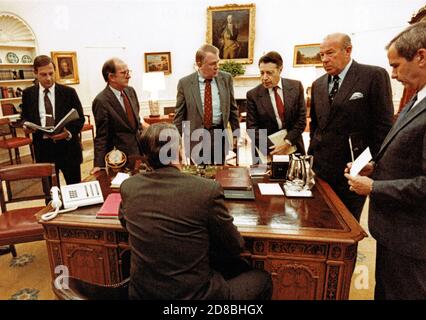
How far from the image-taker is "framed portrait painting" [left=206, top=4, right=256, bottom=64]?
7320 mm

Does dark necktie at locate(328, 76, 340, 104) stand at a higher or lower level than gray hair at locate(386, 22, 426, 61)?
lower

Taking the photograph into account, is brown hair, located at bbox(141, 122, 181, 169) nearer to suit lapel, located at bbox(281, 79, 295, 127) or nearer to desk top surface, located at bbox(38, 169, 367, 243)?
desk top surface, located at bbox(38, 169, 367, 243)

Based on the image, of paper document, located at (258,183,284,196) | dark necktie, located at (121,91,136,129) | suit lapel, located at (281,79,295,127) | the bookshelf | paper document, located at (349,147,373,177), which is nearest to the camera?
paper document, located at (349,147,373,177)

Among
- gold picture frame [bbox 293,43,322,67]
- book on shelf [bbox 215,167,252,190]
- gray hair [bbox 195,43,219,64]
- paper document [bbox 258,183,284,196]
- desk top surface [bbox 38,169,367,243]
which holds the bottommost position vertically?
desk top surface [bbox 38,169,367,243]

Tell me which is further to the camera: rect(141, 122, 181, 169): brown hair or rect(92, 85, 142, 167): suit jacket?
rect(92, 85, 142, 167): suit jacket

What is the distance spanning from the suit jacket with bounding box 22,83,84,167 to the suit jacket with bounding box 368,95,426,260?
3.01 meters

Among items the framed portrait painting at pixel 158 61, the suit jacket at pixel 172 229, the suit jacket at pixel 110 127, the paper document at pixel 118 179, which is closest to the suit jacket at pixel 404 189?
the suit jacket at pixel 172 229

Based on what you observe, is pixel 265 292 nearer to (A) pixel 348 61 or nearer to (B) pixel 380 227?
(B) pixel 380 227

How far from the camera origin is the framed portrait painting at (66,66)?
7.10m

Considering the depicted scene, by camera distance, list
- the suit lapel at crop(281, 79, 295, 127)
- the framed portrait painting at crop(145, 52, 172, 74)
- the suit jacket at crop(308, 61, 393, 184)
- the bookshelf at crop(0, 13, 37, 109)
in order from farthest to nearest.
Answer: the framed portrait painting at crop(145, 52, 172, 74), the bookshelf at crop(0, 13, 37, 109), the suit lapel at crop(281, 79, 295, 127), the suit jacket at crop(308, 61, 393, 184)

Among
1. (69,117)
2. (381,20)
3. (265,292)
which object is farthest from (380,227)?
(381,20)

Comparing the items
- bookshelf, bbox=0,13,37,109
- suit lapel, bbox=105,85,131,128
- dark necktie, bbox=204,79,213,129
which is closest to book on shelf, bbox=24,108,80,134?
suit lapel, bbox=105,85,131,128

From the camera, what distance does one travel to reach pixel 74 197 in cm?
200

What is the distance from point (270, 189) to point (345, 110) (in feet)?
2.93
